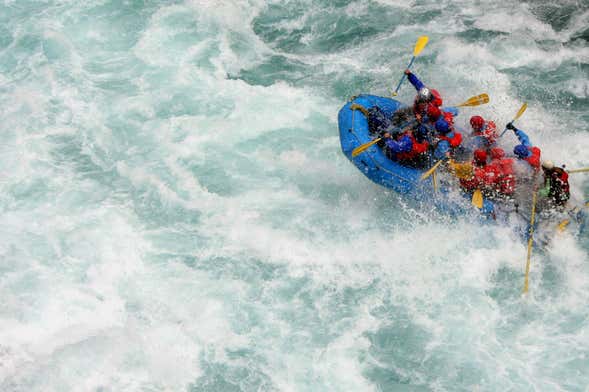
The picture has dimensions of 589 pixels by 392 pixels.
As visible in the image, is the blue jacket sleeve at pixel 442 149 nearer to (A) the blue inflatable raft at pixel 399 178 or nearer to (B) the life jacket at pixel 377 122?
(A) the blue inflatable raft at pixel 399 178

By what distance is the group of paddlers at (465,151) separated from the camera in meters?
7.12

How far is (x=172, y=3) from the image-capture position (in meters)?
11.0

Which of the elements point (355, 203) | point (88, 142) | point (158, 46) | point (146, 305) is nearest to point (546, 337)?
point (355, 203)

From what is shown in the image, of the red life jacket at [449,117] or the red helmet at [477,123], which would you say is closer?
the red helmet at [477,123]

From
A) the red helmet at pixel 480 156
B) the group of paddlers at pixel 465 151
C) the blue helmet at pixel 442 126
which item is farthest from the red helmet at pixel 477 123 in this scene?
the red helmet at pixel 480 156

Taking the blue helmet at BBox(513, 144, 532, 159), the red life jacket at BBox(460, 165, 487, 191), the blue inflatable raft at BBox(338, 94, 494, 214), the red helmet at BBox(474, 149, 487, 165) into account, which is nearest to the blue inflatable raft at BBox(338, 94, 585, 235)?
the blue inflatable raft at BBox(338, 94, 494, 214)

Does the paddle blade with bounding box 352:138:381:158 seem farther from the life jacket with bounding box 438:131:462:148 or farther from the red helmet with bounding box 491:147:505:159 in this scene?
the red helmet with bounding box 491:147:505:159

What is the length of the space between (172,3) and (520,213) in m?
7.74

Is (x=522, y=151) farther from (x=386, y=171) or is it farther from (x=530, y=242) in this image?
(x=386, y=171)

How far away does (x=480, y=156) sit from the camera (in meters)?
7.17

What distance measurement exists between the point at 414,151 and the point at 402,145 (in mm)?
224

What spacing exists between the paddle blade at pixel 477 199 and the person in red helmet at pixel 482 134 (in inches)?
32.8

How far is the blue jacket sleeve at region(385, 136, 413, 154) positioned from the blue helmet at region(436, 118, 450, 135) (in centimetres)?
47

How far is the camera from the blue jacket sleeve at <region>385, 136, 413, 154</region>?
7.29m
